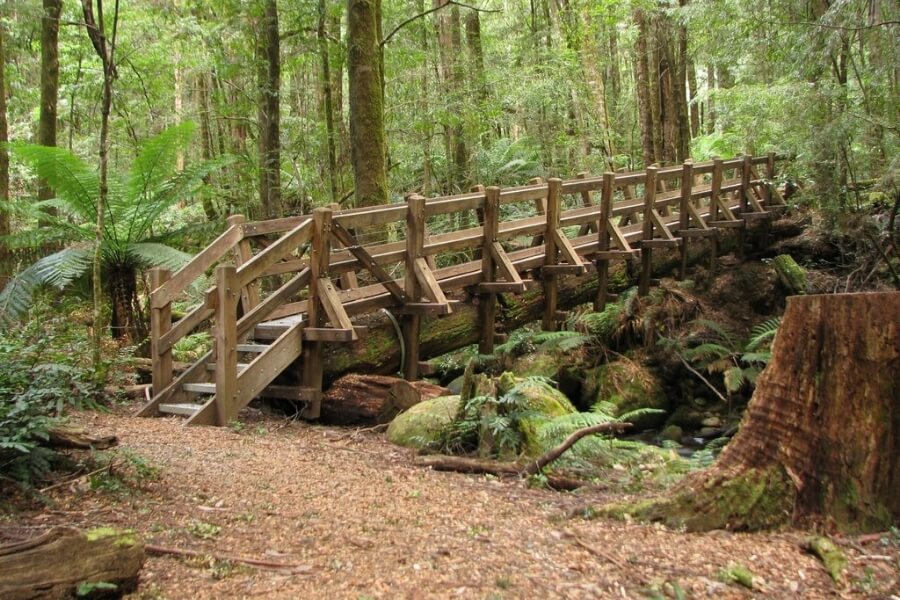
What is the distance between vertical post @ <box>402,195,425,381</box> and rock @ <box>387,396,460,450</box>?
1304 mm

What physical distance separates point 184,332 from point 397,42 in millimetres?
10262

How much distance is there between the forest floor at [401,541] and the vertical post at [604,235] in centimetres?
657

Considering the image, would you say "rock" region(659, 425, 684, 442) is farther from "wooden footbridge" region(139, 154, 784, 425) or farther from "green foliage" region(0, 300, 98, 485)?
"green foliage" region(0, 300, 98, 485)

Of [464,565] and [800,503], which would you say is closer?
[464,565]

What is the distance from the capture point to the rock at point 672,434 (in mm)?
10523

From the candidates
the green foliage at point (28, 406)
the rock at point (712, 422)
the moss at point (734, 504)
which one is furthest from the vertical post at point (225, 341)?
the rock at point (712, 422)

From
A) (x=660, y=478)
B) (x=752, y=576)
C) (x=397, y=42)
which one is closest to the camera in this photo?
(x=752, y=576)

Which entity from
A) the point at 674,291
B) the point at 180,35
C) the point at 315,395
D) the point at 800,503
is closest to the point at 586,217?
the point at 674,291

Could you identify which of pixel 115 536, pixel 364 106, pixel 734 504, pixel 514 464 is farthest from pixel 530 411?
pixel 364 106

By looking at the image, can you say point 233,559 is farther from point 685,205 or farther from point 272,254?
point 685,205

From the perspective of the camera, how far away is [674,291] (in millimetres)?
13070

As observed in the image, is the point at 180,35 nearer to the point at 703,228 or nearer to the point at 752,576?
the point at 703,228

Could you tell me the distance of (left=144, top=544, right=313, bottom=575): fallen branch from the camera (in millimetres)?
3246

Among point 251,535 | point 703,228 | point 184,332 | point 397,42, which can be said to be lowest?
point 251,535
